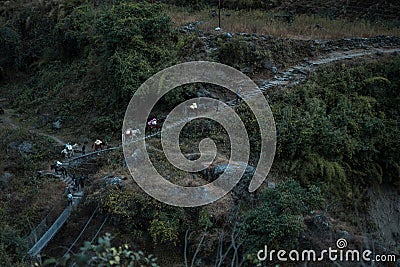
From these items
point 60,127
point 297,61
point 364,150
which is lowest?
point 60,127

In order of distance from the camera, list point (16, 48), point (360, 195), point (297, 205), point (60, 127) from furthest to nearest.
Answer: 1. point (16, 48)
2. point (60, 127)
3. point (360, 195)
4. point (297, 205)

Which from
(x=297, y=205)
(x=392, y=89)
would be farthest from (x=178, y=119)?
(x=392, y=89)

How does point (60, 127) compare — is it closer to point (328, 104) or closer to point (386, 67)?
point (328, 104)

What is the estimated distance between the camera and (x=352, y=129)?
15.8 meters

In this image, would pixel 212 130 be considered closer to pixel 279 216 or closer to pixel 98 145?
pixel 98 145

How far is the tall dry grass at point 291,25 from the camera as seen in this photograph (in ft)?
68.4

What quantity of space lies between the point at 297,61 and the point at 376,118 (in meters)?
4.65

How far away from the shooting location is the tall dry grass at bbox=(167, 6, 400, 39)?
2084 cm

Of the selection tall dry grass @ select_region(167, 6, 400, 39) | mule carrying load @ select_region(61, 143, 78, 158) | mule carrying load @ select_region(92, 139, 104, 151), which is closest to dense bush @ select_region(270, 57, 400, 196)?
tall dry grass @ select_region(167, 6, 400, 39)

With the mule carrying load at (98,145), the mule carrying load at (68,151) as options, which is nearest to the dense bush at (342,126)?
the mule carrying load at (98,145)

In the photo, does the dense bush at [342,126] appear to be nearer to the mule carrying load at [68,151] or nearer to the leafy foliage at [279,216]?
the leafy foliage at [279,216]

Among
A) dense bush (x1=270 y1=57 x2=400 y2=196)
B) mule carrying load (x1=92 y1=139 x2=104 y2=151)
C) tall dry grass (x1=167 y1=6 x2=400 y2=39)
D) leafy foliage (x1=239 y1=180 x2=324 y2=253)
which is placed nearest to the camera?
leafy foliage (x1=239 y1=180 x2=324 y2=253)

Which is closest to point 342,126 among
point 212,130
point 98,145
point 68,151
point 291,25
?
point 212,130

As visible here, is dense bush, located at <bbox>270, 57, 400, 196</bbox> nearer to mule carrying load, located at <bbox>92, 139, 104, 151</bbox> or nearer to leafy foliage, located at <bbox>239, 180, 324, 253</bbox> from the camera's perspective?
leafy foliage, located at <bbox>239, 180, 324, 253</bbox>
